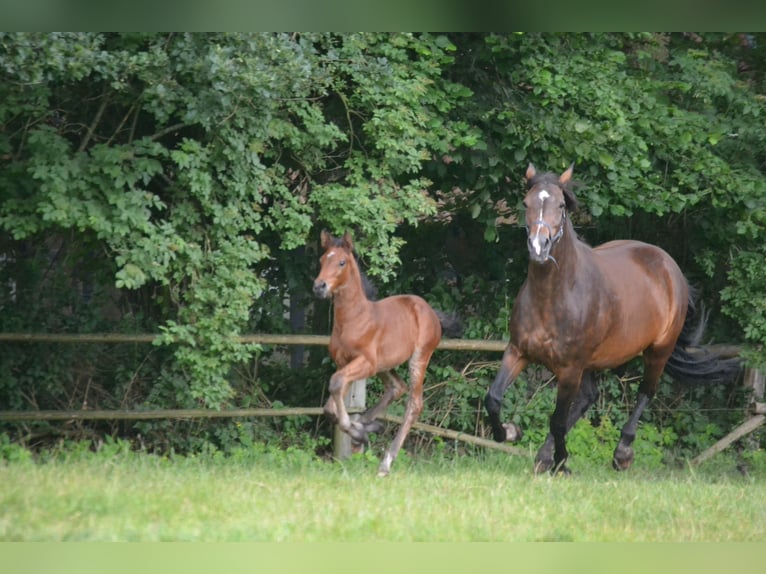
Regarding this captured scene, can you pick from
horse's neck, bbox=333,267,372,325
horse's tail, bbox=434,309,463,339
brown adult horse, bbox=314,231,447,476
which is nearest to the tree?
horse's tail, bbox=434,309,463,339

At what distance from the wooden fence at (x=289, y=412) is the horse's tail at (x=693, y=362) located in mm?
1231

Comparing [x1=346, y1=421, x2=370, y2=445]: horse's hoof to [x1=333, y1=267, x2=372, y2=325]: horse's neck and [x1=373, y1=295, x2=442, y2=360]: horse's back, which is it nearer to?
[x1=373, y1=295, x2=442, y2=360]: horse's back

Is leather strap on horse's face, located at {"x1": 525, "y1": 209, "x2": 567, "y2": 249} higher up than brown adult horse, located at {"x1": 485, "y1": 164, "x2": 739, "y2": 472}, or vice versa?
leather strap on horse's face, located at {"x1": 525, "y1": 209, "x2": 567, "y2": 249}

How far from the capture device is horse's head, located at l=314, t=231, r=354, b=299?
294 inches

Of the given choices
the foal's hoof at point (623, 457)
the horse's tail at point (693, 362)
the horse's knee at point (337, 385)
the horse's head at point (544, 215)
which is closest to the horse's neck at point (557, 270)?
the horse's head at point (544, 215)

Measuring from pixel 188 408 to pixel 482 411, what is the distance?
3266 mm

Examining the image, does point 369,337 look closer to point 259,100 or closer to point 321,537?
point 259,100

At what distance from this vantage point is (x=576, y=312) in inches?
300

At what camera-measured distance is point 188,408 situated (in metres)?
9.75

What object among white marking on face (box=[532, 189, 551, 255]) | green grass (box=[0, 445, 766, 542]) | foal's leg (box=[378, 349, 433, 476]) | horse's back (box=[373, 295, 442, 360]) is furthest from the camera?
foal's leg (box=[378, 349, 433, 476])

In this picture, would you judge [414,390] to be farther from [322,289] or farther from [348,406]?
[322,289]

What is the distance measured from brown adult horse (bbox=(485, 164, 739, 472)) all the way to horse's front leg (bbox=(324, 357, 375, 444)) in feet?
3.35

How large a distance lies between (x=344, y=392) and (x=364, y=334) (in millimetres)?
488

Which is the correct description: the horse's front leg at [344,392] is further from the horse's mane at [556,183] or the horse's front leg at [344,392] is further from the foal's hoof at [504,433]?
the horse's mane at [556,183]
